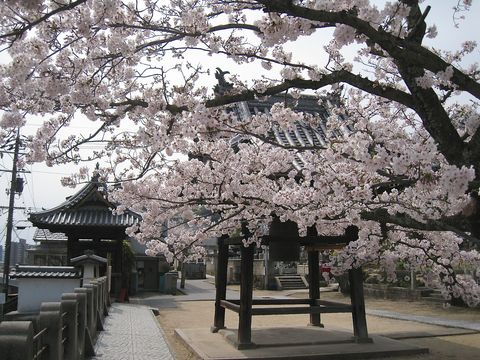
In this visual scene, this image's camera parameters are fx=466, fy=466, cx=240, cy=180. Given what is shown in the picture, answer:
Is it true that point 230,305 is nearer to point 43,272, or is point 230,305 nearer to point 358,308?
point 358,308

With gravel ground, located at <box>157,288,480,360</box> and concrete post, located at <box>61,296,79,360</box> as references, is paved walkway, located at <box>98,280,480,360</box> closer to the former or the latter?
gravel ground, located at <box>157,288,480,360</box>

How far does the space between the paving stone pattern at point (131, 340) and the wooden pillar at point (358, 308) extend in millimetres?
3936

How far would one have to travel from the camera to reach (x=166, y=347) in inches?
376

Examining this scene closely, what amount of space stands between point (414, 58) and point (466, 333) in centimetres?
1057

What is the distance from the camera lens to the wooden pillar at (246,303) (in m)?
9.23

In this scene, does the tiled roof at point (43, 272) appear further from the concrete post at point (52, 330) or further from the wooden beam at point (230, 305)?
the concrete post at point (52, 330)

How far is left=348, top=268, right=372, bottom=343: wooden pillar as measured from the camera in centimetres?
983

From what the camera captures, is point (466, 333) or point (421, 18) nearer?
point (421, 18)

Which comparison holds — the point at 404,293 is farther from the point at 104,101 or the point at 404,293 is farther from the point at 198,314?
the point at 104,101

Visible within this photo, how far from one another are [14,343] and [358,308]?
782 cm

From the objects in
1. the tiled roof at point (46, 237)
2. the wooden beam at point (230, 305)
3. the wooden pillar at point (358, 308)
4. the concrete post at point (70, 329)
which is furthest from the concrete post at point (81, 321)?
the tiled roof at point (46, 237)

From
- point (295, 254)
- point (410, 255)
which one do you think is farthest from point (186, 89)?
point (410, 255)

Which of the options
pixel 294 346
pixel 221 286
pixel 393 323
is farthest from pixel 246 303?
pixel 393 323

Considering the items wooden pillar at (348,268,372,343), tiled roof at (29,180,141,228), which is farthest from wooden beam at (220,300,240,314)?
tiled roof at (29,180,141,228)
